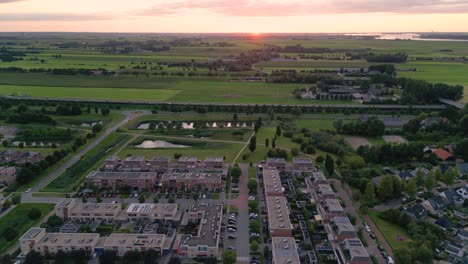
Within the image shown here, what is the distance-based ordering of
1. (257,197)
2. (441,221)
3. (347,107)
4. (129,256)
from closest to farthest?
1. (129,256)
2. (441,221)
3. (257,197)
4. (347,107)

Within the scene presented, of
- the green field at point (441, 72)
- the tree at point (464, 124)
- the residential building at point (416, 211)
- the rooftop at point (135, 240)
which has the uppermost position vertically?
the green field at point (441, 72)

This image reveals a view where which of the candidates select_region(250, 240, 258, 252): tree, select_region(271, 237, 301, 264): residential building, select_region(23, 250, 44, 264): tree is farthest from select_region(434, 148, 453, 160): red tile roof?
select_region(23, 250, 44, 264): tree

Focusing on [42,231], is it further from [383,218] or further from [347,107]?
[347,107]

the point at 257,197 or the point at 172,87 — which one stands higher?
the point at 172,87

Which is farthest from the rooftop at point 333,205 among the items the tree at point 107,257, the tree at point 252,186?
the tree at point 107,257

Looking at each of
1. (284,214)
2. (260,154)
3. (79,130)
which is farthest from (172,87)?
(284,214)

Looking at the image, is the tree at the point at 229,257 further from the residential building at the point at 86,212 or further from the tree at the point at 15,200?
the tree at the point at 15,200

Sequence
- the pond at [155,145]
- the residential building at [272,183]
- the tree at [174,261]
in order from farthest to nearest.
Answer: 1. the pond at [155,145]
2. the residential building at [272,183]
3. the tree at [174,261]
